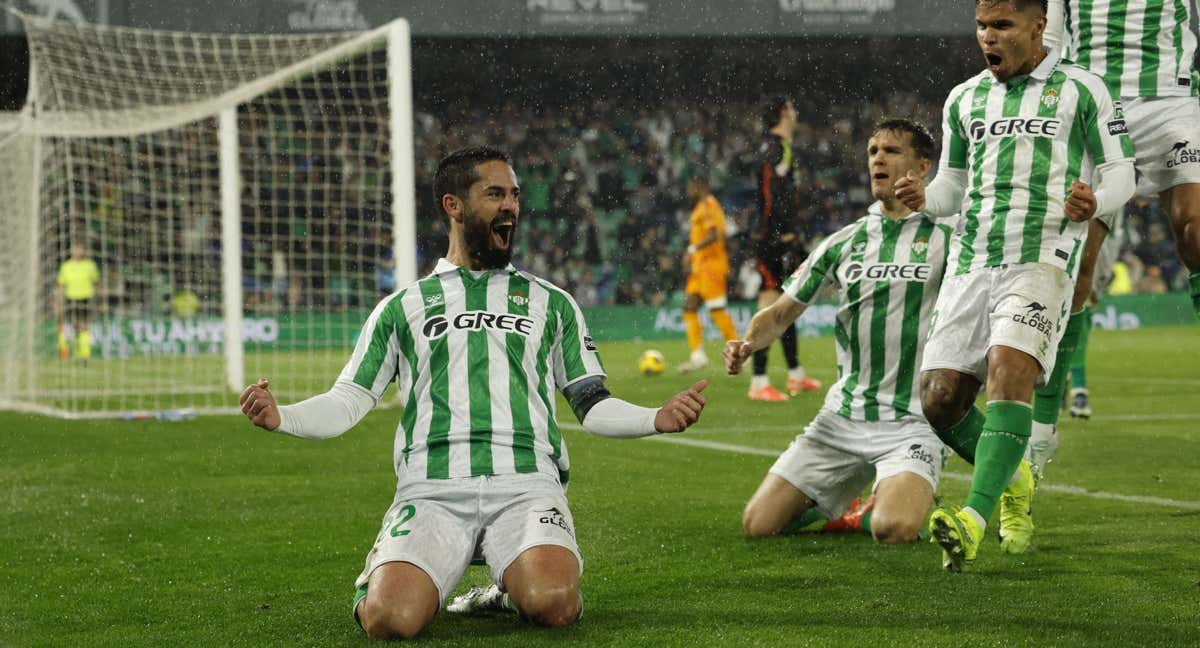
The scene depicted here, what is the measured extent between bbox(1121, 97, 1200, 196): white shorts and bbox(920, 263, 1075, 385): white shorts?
901 mm

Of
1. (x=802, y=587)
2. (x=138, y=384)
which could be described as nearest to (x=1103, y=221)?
(x=802, y=587)

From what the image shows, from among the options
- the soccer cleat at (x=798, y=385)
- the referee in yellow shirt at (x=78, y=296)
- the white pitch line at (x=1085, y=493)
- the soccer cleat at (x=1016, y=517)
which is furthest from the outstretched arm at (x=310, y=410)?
the referee in yellow shirt at (x=78, y=296)

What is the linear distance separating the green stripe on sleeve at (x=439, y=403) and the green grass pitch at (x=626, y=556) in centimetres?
42

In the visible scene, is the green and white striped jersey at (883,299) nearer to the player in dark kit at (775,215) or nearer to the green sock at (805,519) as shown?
the green sock at (805,519)

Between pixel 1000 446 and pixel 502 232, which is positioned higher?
pixel 502 232

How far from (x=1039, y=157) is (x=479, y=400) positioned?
1.92 meters

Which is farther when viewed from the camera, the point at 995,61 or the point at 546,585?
the point at 995,61

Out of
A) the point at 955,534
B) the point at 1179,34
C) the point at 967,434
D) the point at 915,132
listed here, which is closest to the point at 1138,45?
the point at 1179,34

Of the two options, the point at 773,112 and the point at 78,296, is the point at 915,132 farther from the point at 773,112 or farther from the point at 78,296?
the point at 78,296

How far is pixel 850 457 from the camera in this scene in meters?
5.39

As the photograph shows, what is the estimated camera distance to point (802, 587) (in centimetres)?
429

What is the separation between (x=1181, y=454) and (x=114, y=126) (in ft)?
28.1

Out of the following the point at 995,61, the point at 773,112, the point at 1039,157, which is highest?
the point at 773,112

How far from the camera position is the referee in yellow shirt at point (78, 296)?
16125 millimetres
